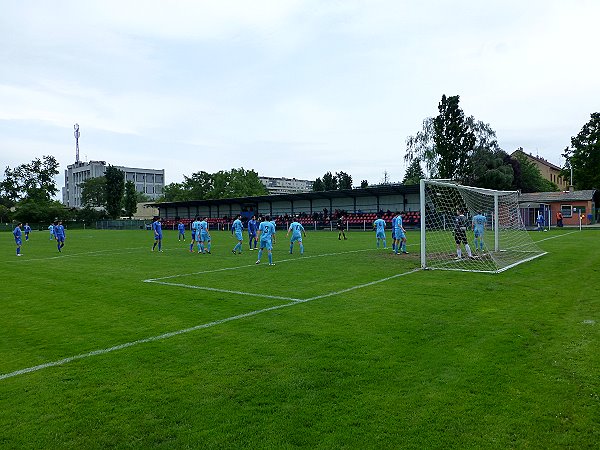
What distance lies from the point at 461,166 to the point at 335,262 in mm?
41753

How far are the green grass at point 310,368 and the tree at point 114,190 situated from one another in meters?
81.7

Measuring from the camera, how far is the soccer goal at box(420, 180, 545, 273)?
621 inches

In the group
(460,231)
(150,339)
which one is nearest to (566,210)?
(460,231)

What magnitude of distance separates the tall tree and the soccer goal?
92.9 ft

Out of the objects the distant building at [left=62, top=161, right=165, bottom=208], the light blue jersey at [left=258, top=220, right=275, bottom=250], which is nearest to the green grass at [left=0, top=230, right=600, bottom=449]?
the light blue jersey at [left=258, top=220, right=275, bottom=250]

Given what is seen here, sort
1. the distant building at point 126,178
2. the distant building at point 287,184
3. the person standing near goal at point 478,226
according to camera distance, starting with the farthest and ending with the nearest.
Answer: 1. the distant building at point 287,184
2. the distant building at point 126,178
3. the person standing near goal at point 478,226

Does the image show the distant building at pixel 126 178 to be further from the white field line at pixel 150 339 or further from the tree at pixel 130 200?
the white field line at pixel 150 339

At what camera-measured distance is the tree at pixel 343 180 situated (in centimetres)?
11438

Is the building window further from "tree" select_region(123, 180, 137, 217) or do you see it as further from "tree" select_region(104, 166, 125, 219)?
"tree" select_region(123, 180, 137, 217)

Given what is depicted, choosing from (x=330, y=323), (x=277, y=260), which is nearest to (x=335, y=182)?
(x=277, y=260)

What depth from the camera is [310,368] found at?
5.74m

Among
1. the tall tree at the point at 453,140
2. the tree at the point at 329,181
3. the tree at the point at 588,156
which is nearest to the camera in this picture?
the tall tree at the point at 453,140

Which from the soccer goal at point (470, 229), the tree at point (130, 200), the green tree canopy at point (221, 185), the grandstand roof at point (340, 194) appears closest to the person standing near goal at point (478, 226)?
the soccer goal at point (470, 229)

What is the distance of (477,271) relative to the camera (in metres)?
14.0
